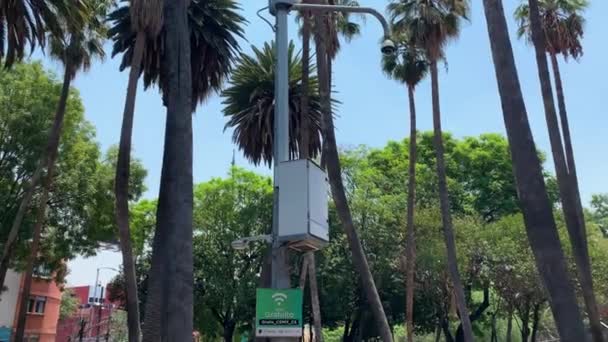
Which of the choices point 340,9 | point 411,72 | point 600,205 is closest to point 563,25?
point 411,72

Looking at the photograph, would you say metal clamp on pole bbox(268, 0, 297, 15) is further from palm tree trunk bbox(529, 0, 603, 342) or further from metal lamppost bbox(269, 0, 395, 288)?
palm tree trunk bbox(529, 0, 603, 342)

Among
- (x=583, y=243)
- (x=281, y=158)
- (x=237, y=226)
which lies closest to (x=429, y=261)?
(x=237, y=226)

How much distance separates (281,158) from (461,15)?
15647 millimetres

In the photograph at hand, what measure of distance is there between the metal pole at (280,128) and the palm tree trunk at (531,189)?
335 centimetres

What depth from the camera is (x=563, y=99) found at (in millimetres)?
20281

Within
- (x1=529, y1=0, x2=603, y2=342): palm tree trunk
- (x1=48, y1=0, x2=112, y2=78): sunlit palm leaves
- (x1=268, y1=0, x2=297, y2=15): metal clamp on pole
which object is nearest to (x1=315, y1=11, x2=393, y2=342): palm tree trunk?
(x1=529, y1=0, x2=603, y2=342): palm tree trunk

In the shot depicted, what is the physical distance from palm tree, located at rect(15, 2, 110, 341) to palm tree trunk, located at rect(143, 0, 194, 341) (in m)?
8.39

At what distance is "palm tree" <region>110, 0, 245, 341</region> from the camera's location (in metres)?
9.57

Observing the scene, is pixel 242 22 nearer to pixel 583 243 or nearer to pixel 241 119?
pixel 241 119

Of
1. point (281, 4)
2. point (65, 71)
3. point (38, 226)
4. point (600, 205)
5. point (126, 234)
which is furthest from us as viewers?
point (600, 205)

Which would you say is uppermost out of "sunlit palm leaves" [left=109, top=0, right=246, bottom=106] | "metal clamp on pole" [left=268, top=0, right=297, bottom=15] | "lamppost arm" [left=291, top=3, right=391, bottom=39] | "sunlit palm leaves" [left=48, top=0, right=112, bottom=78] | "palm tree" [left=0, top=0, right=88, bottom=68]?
"sunlit palm leaves" [left=48, top=0, right=112, bottom=78]

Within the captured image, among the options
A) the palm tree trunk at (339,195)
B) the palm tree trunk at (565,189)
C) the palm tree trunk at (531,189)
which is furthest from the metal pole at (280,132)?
the palm tree trunk at (565,189)

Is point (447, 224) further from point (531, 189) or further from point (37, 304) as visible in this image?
point (37, 304)

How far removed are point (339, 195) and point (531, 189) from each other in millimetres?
8278
